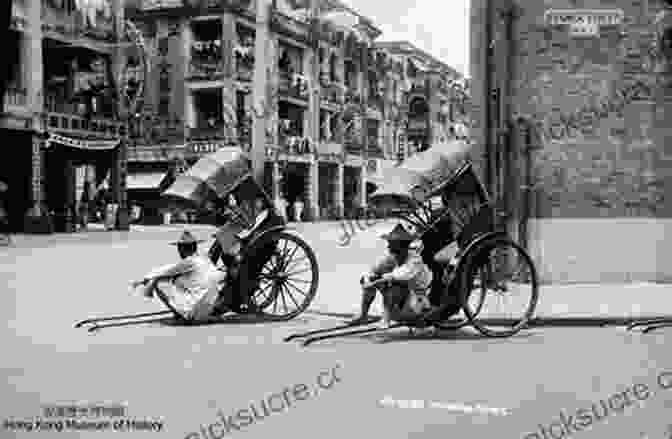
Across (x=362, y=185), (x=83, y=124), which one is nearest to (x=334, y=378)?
(x=83, y=124)

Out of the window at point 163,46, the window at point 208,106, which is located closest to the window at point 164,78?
the window at point 163,46

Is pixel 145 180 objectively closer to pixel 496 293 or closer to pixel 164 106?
pixel 164 106

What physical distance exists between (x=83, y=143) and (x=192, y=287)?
2466 cm

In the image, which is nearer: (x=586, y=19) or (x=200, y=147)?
(x=586, y=19)

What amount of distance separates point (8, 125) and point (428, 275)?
2370cm

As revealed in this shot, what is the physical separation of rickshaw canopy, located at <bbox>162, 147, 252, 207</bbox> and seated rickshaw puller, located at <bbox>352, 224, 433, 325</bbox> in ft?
7.26

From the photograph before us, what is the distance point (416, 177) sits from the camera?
300 inches

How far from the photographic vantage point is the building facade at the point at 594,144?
12273 mm

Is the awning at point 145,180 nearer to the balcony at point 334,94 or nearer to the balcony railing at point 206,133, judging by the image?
the balcony railing at point 206,133

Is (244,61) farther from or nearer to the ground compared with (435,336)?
farther from the ground

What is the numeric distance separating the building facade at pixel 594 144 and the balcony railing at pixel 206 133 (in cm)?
3217

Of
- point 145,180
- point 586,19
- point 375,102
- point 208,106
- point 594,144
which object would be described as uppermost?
point 375,102

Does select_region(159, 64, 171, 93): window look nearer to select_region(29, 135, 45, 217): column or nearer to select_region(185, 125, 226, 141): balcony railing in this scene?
select_region(185, 125, 226, 141): balcony railing

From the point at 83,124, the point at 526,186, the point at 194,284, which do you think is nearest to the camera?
the point at 194,284
